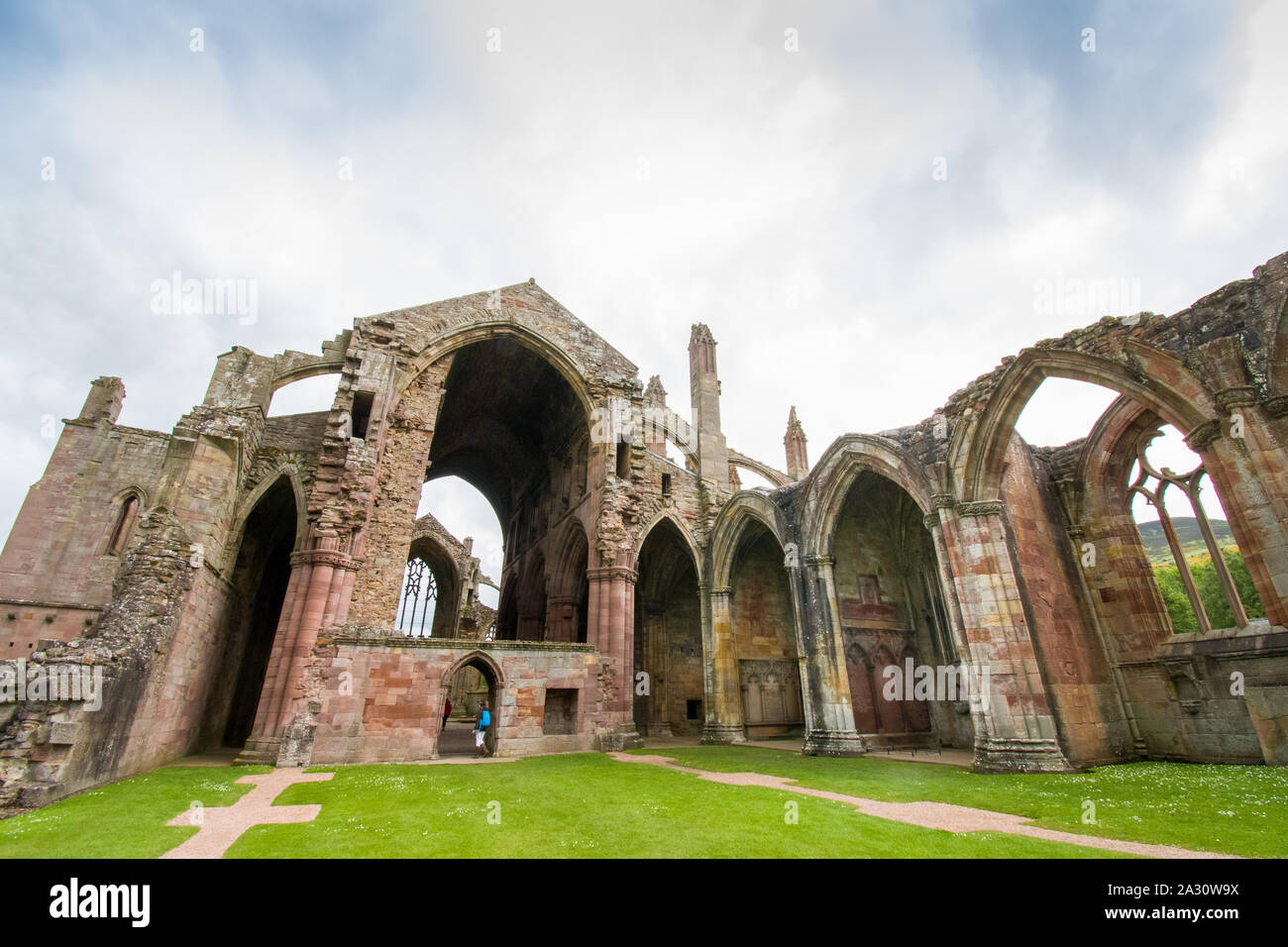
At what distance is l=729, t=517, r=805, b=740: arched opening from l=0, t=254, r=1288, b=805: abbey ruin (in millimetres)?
108

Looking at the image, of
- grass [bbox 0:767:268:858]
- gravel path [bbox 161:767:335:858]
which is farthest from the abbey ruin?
gravel path [bbox 161:767:335:858]

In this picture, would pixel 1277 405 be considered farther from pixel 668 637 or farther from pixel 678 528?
pixel 668 637

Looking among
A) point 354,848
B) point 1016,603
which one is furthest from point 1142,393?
point 354,848

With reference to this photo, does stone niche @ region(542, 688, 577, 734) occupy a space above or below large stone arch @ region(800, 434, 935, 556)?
below

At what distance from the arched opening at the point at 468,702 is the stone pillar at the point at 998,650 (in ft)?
33.0

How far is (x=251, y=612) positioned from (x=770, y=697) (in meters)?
16.2

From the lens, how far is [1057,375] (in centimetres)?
1057

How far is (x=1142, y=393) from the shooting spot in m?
9.37

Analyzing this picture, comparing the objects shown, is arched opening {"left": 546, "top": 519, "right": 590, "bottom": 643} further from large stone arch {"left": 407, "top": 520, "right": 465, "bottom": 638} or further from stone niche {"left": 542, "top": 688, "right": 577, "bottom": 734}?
large stone arch {"left": 407, "top": 520, "right": 465, "bottom": 638}

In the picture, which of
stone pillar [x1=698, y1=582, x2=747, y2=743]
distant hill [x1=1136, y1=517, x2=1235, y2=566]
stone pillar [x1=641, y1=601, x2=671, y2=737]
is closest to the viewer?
stone pillar [x1=698, y1=582, x2=747, y2=743]

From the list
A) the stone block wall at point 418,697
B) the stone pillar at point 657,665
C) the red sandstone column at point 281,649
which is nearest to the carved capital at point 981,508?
the stone block wall at point 418,697

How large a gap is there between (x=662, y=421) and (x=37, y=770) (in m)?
22.0

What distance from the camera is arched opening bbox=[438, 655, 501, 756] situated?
13.4 metres

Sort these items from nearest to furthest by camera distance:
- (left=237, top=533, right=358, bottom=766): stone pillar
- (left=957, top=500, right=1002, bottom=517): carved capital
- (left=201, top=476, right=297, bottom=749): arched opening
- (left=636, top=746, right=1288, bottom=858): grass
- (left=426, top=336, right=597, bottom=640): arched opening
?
1. (left=636, top=746, right=1288, bottom=858): grass
2. (left=957, top=500, right=1002, bottom=517): carved capital
3. (left=237, top=533, right=358, bottom=766): stone pillar
4. (left=201, top=476, right=297, bottom=749): arched opening
5. (left=426, top=336, right=597, bottom=640): arched opening
